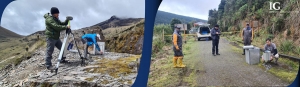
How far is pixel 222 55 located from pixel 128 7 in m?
1.36

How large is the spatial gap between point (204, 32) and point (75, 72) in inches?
67.7

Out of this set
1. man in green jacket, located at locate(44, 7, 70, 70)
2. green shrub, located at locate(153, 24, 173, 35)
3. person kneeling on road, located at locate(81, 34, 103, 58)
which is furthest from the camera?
person kneeling on road, located at locate(81, 34, 103, 58)

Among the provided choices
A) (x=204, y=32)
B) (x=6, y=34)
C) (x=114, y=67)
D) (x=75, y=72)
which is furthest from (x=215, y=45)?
(x=6, y=34)

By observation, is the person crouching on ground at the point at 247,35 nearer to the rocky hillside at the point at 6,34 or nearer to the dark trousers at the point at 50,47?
the dark trousers at the point at 50,47

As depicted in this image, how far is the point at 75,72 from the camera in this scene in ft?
12.8

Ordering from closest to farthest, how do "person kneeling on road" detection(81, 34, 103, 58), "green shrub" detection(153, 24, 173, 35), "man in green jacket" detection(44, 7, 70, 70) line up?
"man in green jacket" detection(44, 7, 70, 70) < "green shrub" detection(153, 24, 173, 35) < "person kneeling on road" detection(81, 34, 103, 58)

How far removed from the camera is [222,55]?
4.02m

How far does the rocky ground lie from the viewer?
12.6 ft

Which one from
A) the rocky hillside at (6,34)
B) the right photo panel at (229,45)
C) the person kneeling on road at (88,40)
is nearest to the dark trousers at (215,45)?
the right photo panel at (229,45)

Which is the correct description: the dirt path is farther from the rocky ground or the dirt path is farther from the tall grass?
the rocky ground

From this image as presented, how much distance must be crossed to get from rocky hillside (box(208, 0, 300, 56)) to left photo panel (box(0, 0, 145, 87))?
115 centimetres

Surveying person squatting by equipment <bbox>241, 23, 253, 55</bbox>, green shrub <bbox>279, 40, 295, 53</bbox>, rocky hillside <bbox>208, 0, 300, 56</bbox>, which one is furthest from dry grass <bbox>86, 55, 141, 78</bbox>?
green shrub <bbox>279, 40, 295, 53</bbox>

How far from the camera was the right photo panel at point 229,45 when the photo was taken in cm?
393

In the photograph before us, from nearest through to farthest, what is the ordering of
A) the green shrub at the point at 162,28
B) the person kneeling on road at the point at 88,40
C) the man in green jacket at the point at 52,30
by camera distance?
the man in green jacket at the point at 52,30 < the green shrub at the point at 162,28 < the person kneeling on road at the point at 88,40
